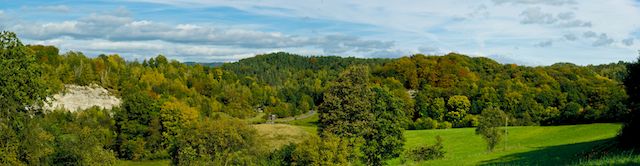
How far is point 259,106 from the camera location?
180 metres

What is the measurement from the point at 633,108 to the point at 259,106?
151m

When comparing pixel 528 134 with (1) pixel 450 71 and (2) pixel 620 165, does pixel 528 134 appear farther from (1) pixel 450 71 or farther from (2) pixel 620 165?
(1) pixel 450 71

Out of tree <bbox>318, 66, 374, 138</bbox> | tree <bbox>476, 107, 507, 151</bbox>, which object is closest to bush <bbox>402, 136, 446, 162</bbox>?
tree <bbox>476, 107, 507, 151</bbox>

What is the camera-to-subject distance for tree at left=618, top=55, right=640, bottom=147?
3244cm

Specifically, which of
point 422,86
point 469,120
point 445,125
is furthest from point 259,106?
point 469,120

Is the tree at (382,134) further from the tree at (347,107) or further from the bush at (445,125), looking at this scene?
the bush at (445,125)

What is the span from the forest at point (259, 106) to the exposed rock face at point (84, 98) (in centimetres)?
298

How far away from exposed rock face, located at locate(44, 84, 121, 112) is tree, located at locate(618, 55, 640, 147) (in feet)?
389

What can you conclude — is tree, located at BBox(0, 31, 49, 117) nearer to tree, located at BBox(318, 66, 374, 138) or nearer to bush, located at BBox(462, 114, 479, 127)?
tree, located at BBox(318, 66, 374, 138)

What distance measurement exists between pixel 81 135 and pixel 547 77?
124m

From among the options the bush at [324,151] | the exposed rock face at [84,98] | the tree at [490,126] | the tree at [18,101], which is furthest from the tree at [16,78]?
the exposed rock face at [84,98]

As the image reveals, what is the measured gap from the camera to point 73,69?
149875mm

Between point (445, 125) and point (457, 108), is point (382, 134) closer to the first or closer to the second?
point (445, 125)

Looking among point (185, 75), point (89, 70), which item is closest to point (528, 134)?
point (89, 70)
